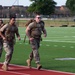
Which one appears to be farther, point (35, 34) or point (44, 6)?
point (44, 6)

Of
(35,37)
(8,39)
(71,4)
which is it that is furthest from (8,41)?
(71,4)

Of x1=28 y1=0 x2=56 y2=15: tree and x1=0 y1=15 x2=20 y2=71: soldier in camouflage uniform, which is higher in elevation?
x1=0 y1=15 x2=20 y2=71: soldier in camouflage uniform

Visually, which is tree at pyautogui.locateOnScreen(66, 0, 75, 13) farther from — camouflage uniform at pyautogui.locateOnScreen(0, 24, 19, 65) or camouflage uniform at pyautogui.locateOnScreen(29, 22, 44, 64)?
camouflage uniform at pyautogui.locateOnScreen(0, 24, 19, 65)

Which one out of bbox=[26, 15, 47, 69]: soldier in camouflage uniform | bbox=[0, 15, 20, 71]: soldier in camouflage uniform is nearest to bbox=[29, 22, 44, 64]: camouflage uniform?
bbox=[26, 15, 47, 69]: soldier in camouflage uniform

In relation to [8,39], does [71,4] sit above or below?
below

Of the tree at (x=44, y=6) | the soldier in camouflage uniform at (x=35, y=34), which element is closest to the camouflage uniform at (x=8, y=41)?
the soldier in camouflage uniform at (x=35, y=34)

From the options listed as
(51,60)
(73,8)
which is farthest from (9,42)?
(73,8)

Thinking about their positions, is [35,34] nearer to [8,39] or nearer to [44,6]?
[8,39]

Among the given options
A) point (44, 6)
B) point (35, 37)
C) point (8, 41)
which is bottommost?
point (44, 6)

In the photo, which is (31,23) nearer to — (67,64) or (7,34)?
(7,34)

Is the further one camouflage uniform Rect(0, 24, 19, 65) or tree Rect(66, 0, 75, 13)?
tree Rect(66, 0, 75, 13)

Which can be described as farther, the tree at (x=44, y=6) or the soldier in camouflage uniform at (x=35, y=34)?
the tree at (x=44, y=6)

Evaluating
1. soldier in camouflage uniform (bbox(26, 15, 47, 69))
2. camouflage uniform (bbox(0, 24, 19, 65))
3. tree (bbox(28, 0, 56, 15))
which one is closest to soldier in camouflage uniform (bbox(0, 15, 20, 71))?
camouflage uniform (bbox(0, 24, 19, 65))

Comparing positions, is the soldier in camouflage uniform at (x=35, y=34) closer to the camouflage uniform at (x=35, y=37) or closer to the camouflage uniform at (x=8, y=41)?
the camouflage uniform at (x=35, y=37)
